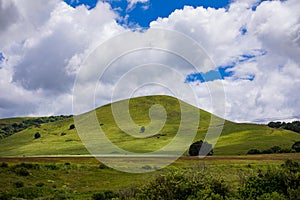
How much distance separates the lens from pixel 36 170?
58.7 m

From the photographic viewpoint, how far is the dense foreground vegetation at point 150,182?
92.5ft

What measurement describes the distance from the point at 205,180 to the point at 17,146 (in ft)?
504

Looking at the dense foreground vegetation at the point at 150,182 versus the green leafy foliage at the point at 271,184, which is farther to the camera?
the dense foreground vegetation at the point at 150,182

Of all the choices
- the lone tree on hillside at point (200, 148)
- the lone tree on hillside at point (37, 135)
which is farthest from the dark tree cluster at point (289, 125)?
the lone tree on hillside at point (37, 135)

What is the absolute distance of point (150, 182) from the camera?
30203mm

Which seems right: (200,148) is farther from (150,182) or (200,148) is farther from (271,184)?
(271,184)

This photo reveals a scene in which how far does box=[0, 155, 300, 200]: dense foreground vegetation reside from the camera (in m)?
28.2

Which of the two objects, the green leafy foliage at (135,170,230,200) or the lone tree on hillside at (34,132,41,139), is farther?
the lone tree on hillside at (34,132,41,139)

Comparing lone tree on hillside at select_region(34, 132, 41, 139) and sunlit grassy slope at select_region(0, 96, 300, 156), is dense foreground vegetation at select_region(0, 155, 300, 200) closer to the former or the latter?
sunlit grassy slope at select_region(0, 96, 300, 156)

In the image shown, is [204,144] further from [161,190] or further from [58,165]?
[161,190]

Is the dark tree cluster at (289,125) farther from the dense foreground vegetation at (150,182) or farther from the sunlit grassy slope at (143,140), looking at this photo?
the dense foreground vegetation at (150,182)

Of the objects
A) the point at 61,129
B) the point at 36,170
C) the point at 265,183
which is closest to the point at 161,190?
the point at 265,183

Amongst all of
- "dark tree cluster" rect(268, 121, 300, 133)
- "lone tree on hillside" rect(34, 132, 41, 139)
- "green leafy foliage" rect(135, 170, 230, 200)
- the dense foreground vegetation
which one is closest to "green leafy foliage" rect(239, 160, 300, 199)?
the dense foreground vegetation

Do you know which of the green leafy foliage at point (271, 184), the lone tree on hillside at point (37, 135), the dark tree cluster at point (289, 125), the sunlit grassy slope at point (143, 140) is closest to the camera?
the green leafy foliage at point (271, 184)
